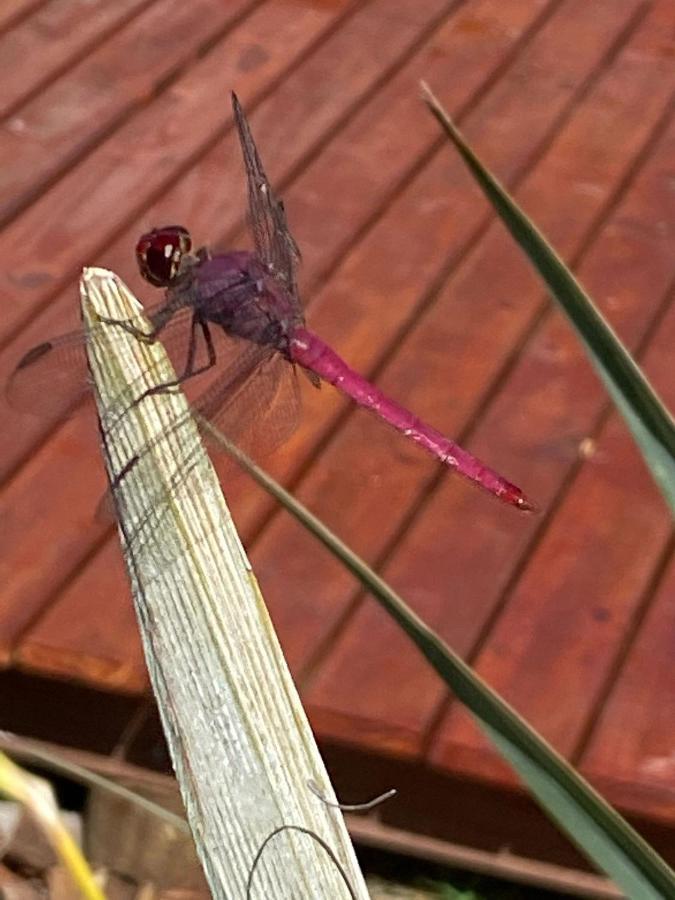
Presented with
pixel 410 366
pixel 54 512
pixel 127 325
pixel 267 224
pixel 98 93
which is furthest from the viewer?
pixel 98 93

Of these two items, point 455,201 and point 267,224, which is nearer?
point 267,224

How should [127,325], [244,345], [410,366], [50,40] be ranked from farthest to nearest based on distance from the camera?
[50,40], [410,366], [244,345], [127,325]

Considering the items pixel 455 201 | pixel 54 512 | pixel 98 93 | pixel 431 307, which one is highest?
pixel 455 201

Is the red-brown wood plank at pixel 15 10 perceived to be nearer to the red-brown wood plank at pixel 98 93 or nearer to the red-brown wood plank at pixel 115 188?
the red-brown wood plank at pixel 98 93

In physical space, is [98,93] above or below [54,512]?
above

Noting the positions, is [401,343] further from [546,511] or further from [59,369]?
[59,369]

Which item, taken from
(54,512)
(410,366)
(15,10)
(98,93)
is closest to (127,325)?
(54,512)

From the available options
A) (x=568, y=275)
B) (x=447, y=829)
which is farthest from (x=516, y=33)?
(x=568, y=275)
